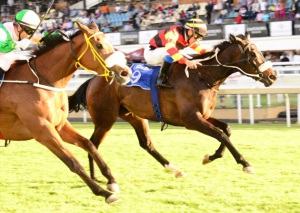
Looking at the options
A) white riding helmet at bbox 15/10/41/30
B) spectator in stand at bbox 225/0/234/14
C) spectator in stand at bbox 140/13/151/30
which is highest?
white riding helmet at bbox 15/10/41/30

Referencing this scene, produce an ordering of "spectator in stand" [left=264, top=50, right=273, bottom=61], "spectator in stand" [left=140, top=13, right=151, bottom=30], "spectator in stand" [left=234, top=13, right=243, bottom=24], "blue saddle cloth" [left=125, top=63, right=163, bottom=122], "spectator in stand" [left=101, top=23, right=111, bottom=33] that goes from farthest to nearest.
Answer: "spectator in stand" [left=101, top=23, right=111, bottom=33] → "spectator in stand" [left=140, top=13, right=151, bottom=30] → "spectator in stand" [left=234, top=13, right=243, bottom=24] → "spectator in stand" [left=264, top=50, right=273, bottom=61] → "blue saddle cloth" [left=125, top=63, right=163, bottom=122]

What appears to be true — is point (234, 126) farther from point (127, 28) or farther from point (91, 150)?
point (127, 28)

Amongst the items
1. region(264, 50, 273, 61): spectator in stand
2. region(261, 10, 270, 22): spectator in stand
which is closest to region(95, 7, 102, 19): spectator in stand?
region(261, 10, 270, 22): spectator in stand

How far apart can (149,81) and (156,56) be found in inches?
14.4

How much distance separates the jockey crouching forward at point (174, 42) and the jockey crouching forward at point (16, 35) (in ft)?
5.96

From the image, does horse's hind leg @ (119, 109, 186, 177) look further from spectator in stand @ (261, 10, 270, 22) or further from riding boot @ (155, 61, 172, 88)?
spectator in stand @ (261, 10, 270, 22)

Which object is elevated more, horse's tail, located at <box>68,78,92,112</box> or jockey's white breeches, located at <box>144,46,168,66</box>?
jockey's white breeches, located at <box>144,46,168,66</box>

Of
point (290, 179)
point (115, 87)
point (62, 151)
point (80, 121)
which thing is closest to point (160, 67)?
point (115, 87)

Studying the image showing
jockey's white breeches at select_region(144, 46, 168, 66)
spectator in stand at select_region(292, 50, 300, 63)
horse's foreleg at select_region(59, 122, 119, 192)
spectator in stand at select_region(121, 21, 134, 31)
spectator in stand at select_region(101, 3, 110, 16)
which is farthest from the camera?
spectator in stand at select_region(101, 3, 110, 16)

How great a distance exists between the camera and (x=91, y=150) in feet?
17.4

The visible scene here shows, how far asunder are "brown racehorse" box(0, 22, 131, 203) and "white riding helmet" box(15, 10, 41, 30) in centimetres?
22

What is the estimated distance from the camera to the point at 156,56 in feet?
24.1

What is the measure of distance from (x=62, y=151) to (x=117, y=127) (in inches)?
309

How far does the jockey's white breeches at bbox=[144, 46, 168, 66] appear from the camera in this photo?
730 centimetres
